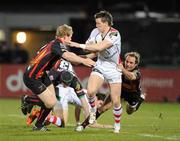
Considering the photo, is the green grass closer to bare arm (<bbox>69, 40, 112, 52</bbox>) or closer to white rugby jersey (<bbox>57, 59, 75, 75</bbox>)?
white rugby jersey (<bbox>57, 59, 75, 75</bbox>)

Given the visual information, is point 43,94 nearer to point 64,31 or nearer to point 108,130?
point 64,31

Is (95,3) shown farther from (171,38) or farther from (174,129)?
(174,129)

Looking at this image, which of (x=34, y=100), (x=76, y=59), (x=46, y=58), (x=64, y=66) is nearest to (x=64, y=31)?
(x=46, y=58)

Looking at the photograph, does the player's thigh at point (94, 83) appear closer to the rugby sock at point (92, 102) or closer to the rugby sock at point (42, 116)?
the rugby sock at point (92, 102)

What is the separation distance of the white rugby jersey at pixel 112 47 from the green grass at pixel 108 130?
1376 millimetres

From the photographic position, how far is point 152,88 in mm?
27172

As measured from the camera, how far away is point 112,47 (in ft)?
47.5

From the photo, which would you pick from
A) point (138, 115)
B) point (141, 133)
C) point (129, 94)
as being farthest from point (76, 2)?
point (141, 133)

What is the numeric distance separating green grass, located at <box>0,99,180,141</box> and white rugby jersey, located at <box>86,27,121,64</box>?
4.51 feet

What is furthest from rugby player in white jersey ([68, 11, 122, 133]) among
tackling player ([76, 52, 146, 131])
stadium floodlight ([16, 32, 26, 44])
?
stadium floodlight ([16, 32, 26, 44])

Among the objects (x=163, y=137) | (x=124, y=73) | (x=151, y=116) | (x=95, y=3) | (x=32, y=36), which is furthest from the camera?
(x=32, y=36)

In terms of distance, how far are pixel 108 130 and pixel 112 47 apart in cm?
169

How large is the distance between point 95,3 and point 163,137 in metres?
18.7

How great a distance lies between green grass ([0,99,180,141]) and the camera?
13266 millimetres
